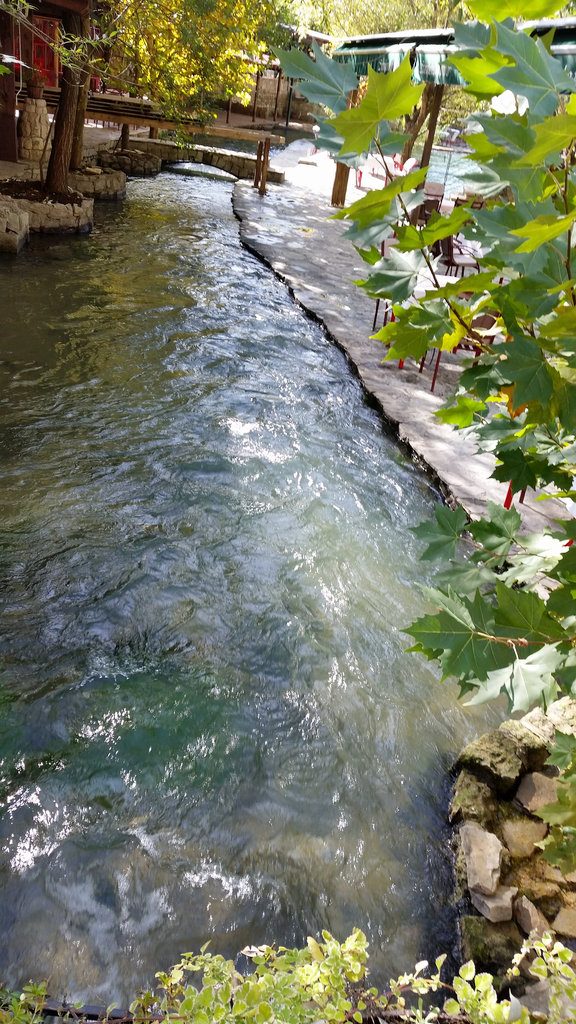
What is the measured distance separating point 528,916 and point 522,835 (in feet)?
1.38

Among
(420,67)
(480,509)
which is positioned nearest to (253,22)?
(420,67)

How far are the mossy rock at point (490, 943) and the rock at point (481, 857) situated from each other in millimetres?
127

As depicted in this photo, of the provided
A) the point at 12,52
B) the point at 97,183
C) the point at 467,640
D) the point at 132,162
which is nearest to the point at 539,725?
the point at 467,640

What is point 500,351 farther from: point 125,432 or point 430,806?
point 125,432

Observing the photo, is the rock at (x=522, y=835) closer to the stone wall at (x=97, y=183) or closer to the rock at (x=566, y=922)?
the rock at (x=566, y=922)

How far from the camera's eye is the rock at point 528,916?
2.87 m

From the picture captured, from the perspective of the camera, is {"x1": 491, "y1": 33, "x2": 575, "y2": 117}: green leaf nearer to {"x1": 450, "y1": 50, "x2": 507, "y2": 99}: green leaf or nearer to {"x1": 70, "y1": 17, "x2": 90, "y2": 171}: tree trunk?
{"x1": 450, "y1": 50, "x2": 507, "y2": 99}: green leaf

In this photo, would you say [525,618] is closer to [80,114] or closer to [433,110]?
[80,114]

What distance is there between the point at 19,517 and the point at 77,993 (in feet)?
10.5

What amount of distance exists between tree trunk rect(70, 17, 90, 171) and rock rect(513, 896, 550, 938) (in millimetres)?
11826

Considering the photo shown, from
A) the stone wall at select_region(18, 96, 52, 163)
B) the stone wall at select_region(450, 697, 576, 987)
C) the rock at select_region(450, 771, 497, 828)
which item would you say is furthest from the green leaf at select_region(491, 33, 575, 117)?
the stone wall at select_region(18, 96, 52, 163)

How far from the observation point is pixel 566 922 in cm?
289

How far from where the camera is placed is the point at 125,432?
6.41 meters

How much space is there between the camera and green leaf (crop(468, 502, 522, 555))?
60.0 inches
